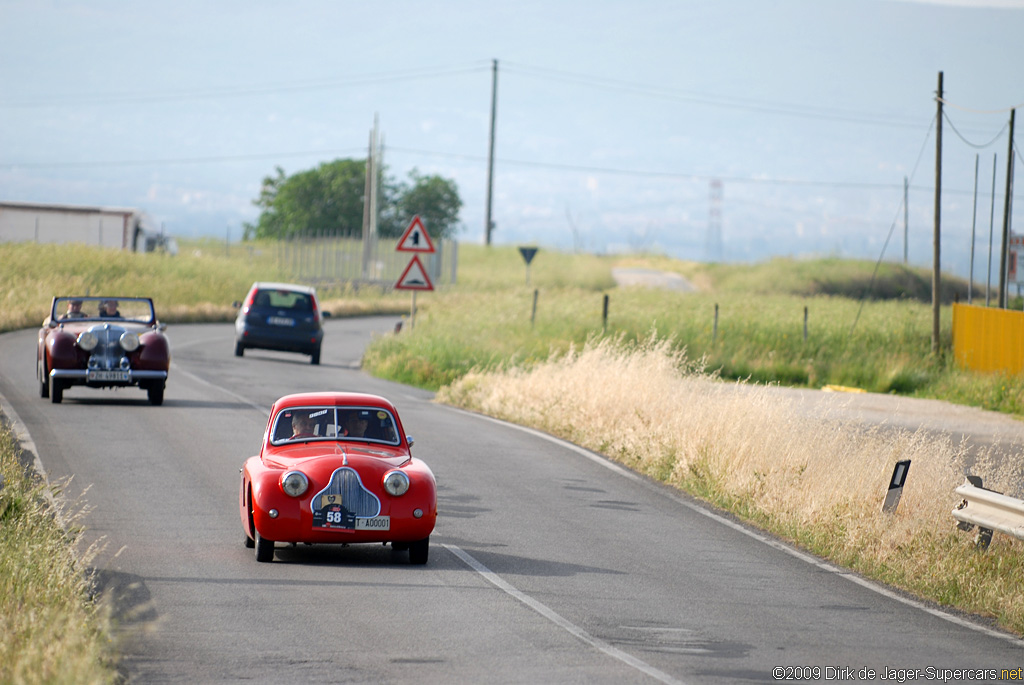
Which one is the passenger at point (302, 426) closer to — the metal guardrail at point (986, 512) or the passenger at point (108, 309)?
the metal guardrail at point (986, 512)

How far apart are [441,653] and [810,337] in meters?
26.8

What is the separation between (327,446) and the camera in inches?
376

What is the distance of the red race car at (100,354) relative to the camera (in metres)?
17.6

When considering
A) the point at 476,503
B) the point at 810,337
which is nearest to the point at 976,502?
the point at 476,503

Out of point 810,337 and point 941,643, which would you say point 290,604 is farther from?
point 810,337

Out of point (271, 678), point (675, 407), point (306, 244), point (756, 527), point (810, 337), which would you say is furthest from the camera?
point (306, 244)

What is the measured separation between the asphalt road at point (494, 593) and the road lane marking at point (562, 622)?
0.07 ft

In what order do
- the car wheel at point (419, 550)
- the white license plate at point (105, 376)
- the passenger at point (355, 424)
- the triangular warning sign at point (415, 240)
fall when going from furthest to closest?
the triangular warning sign at point (415, 240), the white license plate at point (105, 376), the passenger at point (355, 424), the car wheel at point (419, 550)

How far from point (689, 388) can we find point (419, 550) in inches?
398

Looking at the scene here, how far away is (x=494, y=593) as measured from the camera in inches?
330

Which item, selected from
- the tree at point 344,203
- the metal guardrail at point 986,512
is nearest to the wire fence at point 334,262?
the tree at point 344,203

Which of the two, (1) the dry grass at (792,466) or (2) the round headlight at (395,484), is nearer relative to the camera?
(2) the round headlight at (395,484)

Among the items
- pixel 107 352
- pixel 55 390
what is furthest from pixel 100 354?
pixel 55 390

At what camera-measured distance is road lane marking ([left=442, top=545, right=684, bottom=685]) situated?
6621mm
